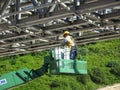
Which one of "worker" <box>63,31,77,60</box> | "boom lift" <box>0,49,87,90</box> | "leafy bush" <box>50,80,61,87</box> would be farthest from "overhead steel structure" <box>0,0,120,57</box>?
"leafy bush" <box>50,80,61,87</box>

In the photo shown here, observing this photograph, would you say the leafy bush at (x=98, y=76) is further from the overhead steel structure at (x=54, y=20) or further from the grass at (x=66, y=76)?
the overhead steel structure at (x=54, y=20)

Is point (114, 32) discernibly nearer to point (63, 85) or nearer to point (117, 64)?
point (63, 85)

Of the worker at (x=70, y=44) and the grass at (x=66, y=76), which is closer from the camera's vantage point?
the worker at (x=70, y=44)

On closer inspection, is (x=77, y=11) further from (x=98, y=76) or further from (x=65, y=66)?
(x=98, y=76)

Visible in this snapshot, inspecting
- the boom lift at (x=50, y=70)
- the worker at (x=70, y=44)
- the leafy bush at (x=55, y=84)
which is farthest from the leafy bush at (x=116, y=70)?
the worker at (x=70, y=44)

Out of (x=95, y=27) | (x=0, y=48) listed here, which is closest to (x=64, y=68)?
(x=95, y=27)

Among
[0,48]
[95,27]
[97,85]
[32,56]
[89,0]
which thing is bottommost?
[97,85]
